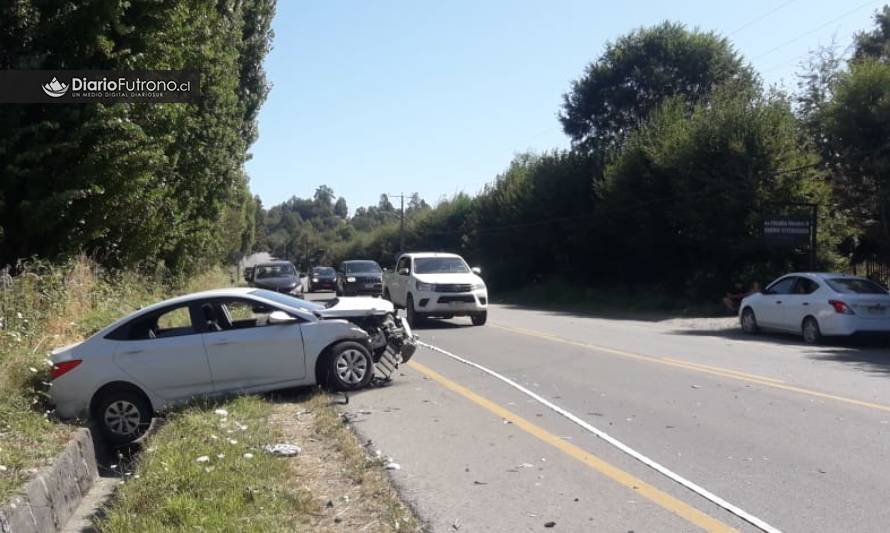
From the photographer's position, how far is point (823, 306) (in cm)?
1773

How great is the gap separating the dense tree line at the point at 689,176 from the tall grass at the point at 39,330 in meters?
20.6

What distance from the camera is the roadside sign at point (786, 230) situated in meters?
26.3

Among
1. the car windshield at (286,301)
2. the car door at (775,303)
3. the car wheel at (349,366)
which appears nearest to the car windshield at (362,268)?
→ the car door at (775,303)

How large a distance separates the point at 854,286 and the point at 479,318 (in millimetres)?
8506

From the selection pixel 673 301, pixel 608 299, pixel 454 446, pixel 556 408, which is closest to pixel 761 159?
pixel 673 301

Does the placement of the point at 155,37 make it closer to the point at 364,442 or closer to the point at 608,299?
the point at 364,442

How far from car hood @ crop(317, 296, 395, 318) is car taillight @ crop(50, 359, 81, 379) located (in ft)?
9.81

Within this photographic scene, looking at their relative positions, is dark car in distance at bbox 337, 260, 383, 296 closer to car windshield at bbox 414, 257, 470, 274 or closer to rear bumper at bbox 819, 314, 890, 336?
car windshield at bbox 414, 257, 470, 274

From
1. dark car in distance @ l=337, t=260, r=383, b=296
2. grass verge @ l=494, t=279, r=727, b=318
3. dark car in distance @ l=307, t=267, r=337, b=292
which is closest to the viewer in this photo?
grass verge @ l=494, t=279, r=727, b=318

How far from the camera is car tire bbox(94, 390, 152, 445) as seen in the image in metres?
9.62

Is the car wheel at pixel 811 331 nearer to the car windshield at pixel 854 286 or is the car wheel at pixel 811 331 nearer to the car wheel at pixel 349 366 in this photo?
the car windshield at pixel 854 286

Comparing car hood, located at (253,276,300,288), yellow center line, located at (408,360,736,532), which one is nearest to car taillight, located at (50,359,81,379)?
yellow center line, located at (408,360,736,532)

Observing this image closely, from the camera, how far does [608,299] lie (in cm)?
3978

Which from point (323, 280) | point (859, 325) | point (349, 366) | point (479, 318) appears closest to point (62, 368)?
point (349, 366)
